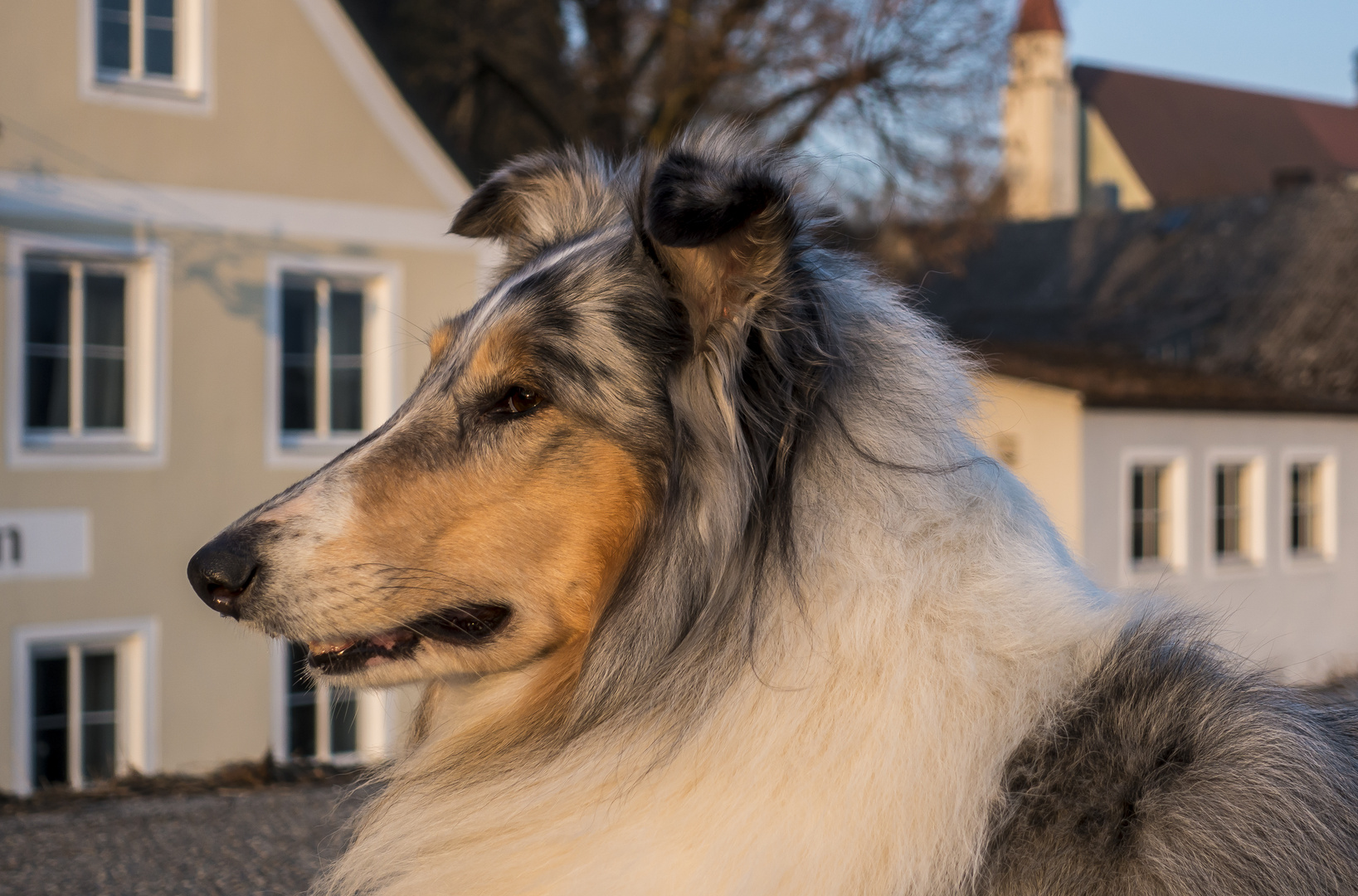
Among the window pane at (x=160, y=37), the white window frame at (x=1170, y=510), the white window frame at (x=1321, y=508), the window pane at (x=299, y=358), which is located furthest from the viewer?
the white window frame at (x=1321, y=508)

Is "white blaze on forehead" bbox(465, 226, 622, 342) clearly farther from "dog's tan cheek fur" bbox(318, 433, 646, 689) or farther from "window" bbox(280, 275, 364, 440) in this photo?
"window" bbox(280, 275, 364, 440)

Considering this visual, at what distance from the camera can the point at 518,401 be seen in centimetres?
265

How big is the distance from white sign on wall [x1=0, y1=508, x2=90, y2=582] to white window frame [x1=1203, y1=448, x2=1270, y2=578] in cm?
1751

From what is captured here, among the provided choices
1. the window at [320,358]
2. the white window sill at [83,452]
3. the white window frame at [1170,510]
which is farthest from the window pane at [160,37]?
the white window frame at [1170,510]

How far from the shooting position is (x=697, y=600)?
2.47 meters

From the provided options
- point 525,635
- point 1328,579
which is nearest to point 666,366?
point 525,635

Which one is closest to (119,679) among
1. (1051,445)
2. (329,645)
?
(329,645)

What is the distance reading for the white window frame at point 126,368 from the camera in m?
13.0

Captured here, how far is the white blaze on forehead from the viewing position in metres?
2.76

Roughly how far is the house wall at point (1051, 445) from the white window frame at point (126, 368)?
39.1 feet

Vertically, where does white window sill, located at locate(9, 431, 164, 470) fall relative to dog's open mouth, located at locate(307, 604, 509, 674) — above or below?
above

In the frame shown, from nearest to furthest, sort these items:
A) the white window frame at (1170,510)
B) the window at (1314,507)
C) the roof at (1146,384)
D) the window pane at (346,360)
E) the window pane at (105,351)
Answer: the window pane at (105,351)
the window pane at (346,360)
the roof at (1146,384)
the white window frame at (1170,510)
the window at (1314,507)

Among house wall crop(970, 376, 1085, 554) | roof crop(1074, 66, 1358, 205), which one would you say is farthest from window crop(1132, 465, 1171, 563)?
roof crop(1074, 66, 1358, 205)

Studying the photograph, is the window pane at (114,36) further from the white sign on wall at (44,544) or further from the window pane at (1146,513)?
the window pane at (1146,513)
